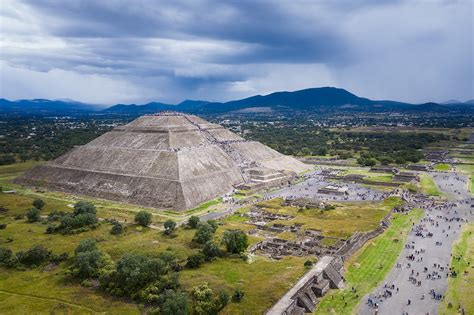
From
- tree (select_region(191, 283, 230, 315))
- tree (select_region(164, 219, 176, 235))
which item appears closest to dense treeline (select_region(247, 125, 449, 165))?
tree (select_region(164, 219, 176, 235))

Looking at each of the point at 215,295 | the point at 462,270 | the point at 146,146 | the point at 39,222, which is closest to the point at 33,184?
the point at 146,146

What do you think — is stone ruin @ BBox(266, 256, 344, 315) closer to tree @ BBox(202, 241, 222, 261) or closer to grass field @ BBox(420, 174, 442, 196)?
tree @ BBox(202, 241, 222, 261)

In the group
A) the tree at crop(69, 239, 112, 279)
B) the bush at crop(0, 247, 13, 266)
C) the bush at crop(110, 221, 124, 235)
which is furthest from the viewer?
the bush at crop(110, 221, 124, 235)

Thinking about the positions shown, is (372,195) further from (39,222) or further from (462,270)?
(39,222)

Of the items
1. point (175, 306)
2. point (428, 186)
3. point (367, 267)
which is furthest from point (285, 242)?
point (428, 186)

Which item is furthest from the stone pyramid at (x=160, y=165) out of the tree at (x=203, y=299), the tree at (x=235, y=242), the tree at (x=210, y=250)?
the tree at (x=203, y=299)

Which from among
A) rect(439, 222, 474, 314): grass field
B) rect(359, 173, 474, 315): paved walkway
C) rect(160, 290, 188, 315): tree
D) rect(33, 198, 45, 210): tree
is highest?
rect(160, 290, 188, 315): tree
